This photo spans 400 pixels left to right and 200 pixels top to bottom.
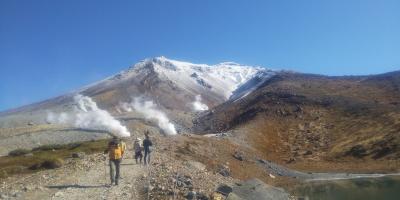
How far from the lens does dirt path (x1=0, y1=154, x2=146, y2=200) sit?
26.0 m

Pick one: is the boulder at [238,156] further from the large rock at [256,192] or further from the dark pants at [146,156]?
the dark pants at [146,156]

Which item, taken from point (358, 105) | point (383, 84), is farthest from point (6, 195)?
point (383, 84)

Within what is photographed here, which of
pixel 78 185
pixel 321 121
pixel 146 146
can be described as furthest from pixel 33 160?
pixel 321 121

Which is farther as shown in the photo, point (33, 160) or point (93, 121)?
point (93, 121)

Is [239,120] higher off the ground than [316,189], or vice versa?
[239,120]

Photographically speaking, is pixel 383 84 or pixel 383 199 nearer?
pixel 383 199

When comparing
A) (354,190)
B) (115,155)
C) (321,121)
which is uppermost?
(321,121)

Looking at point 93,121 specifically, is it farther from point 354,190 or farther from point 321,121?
point 354,190

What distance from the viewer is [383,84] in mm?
160500

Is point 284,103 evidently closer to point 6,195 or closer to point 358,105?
point 358,105

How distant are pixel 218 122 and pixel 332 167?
7297 cm

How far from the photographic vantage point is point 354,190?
178 feet

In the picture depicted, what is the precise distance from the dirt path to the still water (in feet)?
68.8

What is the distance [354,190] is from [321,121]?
73.6 meters
